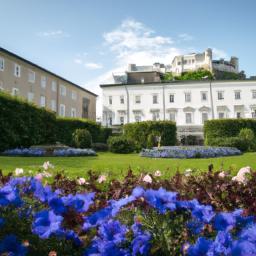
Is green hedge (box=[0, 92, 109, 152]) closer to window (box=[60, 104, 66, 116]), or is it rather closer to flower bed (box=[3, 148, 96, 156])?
flower bed (box=[3, 148, 96, 156])

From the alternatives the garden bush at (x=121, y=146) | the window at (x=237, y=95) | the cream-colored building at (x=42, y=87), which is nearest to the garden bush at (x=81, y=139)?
the garden bush at (x=121, y=146)

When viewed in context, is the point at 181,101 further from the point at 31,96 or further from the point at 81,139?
the point at 81,139

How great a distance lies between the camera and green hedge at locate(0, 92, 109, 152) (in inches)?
774

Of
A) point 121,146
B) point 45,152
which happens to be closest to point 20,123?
point 45,152

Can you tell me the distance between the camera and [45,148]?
65.5ft

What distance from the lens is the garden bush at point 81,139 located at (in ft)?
89.0

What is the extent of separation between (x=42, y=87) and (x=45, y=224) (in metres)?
50.6

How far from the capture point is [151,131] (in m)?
30.7

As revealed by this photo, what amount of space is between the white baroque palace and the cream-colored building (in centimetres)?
597

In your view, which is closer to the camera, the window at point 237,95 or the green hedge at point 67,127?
the green hedge at point 67,127

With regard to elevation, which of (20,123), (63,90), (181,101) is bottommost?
(20,123)

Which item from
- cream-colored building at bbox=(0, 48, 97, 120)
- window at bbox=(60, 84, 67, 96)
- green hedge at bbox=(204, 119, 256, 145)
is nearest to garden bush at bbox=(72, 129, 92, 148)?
green hedge at bbox=(204, 119, 256, 145)

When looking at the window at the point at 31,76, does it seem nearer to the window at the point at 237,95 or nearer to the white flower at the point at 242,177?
the window at the point at 237,95

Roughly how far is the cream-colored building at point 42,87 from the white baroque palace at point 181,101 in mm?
5973
